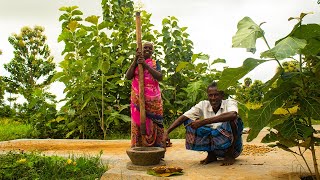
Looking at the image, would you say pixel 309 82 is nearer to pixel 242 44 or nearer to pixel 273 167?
pixel 242 44

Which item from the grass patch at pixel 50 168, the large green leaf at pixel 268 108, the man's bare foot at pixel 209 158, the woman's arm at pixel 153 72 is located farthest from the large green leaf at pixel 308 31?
the grass patch at pixel 50 168

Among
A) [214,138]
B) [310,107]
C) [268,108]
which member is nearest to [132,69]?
[214,138]

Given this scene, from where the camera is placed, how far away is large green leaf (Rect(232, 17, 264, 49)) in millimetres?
2402

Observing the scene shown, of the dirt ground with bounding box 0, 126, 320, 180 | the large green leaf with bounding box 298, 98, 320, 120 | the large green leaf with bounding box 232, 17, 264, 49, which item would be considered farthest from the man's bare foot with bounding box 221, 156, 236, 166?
the large green leaf with bounding box 232, 17, 264, 49

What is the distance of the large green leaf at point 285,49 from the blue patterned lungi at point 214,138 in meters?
1.64

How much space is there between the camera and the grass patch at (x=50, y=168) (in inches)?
155

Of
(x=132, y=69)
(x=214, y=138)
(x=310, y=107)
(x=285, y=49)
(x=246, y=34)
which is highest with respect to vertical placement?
(x=132, y=69)

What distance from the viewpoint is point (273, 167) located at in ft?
12.3

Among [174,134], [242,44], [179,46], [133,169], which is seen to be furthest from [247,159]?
[179,46]

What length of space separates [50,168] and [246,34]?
8.80 feet

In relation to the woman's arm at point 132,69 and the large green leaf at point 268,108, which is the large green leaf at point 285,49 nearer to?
the large green leaf at point 268,108

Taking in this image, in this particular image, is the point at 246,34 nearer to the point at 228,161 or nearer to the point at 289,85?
the point at 289,85

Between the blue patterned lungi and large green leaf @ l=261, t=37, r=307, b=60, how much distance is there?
1642 millimetres

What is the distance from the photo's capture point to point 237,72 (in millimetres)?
2518
